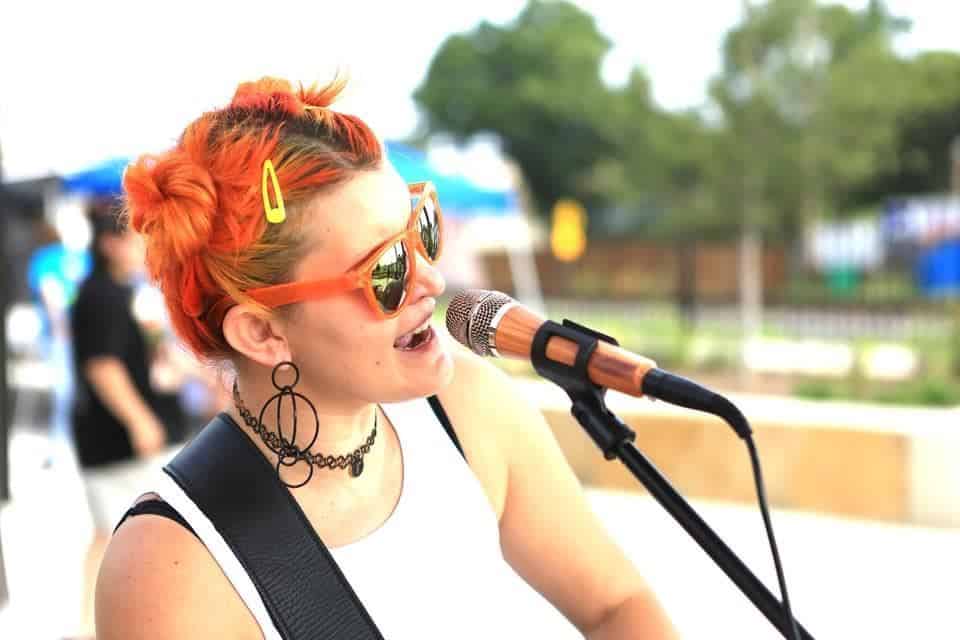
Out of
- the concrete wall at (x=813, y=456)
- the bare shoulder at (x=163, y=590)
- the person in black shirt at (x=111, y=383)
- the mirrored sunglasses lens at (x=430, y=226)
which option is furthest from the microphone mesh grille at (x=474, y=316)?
the concrete wall at (x=813, y=456)

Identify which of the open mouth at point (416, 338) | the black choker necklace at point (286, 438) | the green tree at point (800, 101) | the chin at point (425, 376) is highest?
the open mouth at point (416, 338)

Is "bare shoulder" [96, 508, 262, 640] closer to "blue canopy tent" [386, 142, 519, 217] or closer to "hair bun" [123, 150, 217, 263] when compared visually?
"hair bun" [123, 150, 217, 263]

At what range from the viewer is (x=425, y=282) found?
143cm

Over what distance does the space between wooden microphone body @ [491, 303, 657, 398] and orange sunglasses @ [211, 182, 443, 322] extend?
0.60ft

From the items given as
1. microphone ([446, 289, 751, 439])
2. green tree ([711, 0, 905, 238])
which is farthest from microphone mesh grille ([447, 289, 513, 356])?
green tree ([711, 0, 905, 238])

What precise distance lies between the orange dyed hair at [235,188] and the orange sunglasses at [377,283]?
0.02 meters

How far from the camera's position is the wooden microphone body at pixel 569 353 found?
1159 millimetres

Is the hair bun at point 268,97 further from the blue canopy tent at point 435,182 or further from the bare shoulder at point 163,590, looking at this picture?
the blue canopy tent at point 435,182

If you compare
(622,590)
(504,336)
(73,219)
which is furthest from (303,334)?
(73,219)

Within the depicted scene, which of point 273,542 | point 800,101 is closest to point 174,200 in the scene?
point 273,542

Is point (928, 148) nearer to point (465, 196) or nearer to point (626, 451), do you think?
point (465, 196)

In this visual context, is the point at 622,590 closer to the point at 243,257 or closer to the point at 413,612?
the point at 413,612

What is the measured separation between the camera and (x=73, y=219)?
8.41 meters

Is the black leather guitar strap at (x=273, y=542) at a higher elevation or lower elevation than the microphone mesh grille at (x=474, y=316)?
lower
